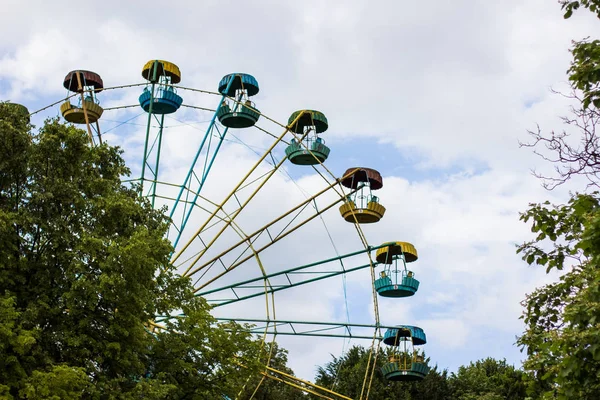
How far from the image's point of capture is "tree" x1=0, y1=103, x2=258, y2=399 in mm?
18469

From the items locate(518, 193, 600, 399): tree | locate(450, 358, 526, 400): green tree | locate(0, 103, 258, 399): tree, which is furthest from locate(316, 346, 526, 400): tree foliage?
locate(518, 193, 600, 399): tree

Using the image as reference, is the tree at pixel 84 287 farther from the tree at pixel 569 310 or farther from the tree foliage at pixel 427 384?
the tree foliage at pixel 427 384

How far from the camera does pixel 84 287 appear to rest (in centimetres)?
1862

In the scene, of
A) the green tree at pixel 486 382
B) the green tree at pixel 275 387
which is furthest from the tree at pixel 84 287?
the green tree at pixel 486 382

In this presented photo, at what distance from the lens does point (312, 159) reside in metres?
30.0

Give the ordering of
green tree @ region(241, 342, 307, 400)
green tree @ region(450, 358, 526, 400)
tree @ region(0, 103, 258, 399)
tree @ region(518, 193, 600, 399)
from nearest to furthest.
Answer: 1. tree @ region(518, 193, 600, 399)
2. tree @ region(0, 103, 258, 399)
3. green tree @ region(241, 342, 307, 400)
4. green tree @ region(450, 358, 526, 400)

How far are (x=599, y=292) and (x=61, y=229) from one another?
13.2 meters

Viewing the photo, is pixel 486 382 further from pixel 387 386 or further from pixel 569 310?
pixel 569 310

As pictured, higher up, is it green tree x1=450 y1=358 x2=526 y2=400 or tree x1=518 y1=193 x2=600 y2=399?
green tree x1=450 y1=358 x2=526 y2=400

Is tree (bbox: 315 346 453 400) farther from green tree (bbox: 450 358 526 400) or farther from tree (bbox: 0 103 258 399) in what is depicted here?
tree (bbox: 0 103 258 399)

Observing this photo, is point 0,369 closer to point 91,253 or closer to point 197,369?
point 91,253

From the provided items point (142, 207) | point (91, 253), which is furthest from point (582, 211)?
point (142, 207)

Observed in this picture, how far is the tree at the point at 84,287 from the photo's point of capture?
18469 mm

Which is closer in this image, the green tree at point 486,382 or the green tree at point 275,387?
the green tree at point 275,387
